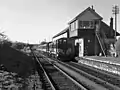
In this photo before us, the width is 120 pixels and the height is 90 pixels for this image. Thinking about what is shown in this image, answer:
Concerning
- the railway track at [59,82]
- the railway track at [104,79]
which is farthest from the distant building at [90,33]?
the railway track at [59,82]

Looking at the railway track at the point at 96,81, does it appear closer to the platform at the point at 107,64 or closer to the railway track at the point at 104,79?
the railway track at the point at 104,79

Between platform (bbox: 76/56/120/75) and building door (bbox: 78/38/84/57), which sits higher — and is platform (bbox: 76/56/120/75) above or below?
below

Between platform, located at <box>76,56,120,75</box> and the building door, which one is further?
the building door

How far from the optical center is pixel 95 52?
29.1 metres

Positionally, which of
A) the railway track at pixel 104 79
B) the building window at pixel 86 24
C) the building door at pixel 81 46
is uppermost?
the building window at pixel 86 24

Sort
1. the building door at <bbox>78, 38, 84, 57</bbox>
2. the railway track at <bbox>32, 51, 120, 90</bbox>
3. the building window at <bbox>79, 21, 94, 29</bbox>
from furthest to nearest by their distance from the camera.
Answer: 1. the building window at <bbox>79, 21, 94, 29</bbox>
2. the building door at <bbox>78, 38, 84, 57</bbox>
3. the railway track at <bbox>32, 51, 120, 90</bbox>

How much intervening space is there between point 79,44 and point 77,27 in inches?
→ 121

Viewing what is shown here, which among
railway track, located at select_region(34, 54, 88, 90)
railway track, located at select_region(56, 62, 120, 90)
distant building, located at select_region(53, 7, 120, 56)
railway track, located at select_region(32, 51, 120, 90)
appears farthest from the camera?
distant building, located at select_region(53, 7, 120, 56)

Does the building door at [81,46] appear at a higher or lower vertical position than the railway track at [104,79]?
higher

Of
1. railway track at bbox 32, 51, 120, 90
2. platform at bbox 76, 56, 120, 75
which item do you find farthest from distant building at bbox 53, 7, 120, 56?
railway track at bbox 32, 51, 120, 90

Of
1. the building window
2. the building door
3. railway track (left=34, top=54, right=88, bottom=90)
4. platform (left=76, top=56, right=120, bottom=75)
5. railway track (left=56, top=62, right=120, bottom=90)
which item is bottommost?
railway track (left=34, top=54, right=88, bottom=90)

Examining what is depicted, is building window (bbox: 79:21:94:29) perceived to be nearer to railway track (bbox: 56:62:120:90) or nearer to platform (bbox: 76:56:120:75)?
platform (bbox: 76:56:120:75)

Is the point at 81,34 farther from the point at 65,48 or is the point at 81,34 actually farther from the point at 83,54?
the point at 65,48

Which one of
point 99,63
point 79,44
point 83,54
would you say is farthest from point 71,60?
point 99,63
